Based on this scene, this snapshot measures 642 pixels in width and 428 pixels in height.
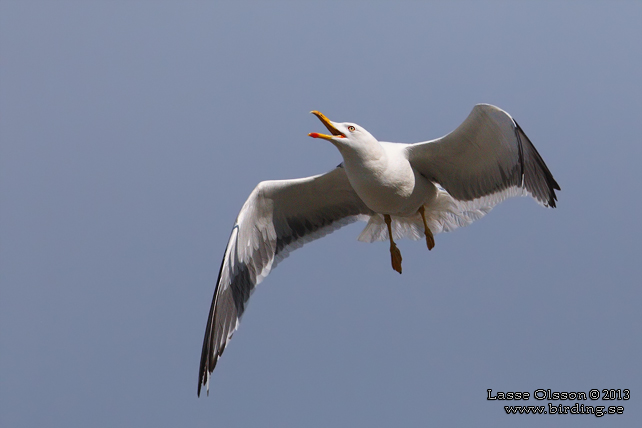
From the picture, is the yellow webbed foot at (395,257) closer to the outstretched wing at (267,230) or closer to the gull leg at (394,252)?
the gull leg at (394,252)

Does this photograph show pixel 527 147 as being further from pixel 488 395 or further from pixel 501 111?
pixel 488 395

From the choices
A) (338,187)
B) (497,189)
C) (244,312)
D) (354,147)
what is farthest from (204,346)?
(497,189)

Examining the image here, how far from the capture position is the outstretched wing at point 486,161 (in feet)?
26.0

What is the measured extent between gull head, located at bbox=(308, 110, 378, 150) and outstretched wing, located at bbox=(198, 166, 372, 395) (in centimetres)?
82

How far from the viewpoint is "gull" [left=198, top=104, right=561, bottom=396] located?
315 inches

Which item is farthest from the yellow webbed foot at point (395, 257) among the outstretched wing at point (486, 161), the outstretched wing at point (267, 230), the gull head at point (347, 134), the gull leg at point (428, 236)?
the gull head at point (347, 134)

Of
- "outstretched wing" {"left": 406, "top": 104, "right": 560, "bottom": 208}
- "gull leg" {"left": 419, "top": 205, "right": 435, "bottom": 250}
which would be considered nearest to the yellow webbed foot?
"gull leg" {"left": 419, "top": 205, "right": 435, "bottom": 250}

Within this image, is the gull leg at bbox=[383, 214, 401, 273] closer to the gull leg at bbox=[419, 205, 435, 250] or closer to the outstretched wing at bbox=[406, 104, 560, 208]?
the gull leg at bbox=[419, 205, 435, 250]

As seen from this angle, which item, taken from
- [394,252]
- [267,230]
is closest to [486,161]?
[394,252]

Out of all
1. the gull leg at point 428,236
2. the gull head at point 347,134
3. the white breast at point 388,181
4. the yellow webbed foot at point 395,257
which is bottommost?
the yellow webbed foot at point 395,257

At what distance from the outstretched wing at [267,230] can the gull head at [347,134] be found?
2.71 ft

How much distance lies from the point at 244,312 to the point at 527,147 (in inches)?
148

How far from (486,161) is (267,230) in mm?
2729

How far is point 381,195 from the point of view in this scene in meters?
8.20
